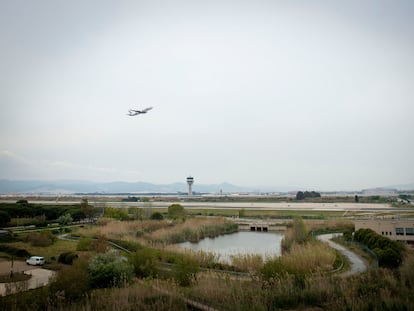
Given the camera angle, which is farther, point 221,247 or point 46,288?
point 221,247

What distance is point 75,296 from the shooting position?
1160 centimetres

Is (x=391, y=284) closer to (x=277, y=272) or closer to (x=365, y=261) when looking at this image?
(x=277, y=272)

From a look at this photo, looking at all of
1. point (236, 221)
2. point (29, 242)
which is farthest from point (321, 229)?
point (29, 242)

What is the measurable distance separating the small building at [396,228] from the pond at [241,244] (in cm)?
850

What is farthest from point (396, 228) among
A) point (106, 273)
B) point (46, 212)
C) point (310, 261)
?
point (46, 212)

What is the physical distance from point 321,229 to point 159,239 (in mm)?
17748

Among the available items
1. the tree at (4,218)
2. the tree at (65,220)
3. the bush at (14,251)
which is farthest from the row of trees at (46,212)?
the bush at (14,251)

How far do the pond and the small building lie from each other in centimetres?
850

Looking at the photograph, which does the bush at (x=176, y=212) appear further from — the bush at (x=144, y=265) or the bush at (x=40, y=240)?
the bush at (x=144, y=265)

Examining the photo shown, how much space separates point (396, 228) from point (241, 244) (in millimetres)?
13384

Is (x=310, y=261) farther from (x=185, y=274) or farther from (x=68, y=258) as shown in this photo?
(x=68, y=258)

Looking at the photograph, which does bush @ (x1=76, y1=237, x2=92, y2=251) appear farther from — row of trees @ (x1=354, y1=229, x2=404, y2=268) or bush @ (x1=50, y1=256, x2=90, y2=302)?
row of trees @ (x1=354, y1=229, x2=404, y2=268)

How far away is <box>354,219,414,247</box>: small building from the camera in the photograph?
26.6 m

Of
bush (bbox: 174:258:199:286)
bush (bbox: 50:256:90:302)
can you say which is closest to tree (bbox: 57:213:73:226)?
bush (bbox: 174:258:199:286)
